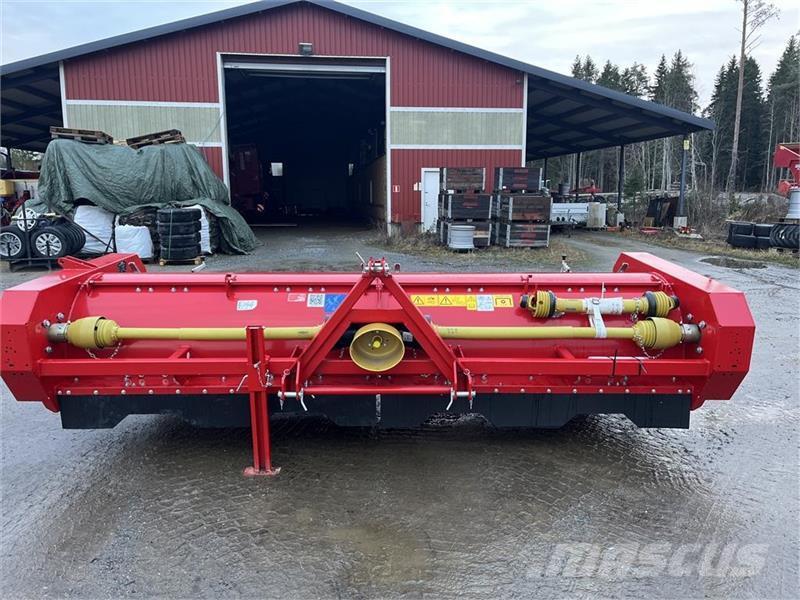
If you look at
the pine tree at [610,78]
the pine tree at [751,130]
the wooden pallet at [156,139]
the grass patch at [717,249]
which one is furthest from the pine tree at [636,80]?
the wooden pallet at [156,139]

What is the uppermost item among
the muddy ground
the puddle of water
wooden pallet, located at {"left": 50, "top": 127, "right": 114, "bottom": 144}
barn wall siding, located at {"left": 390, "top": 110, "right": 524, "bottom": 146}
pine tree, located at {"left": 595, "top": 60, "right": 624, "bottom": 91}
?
pine tree, located at {"left": 595, "top": 60, "right": 624, "bottom": 91}

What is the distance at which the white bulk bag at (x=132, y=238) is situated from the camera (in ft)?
41.4

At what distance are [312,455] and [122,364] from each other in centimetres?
123

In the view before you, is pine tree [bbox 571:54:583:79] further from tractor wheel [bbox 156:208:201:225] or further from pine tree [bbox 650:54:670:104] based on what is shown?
tractor wheel [bbox 156:208:201:225]

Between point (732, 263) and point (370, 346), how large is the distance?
13472mm

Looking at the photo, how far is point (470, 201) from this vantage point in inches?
583

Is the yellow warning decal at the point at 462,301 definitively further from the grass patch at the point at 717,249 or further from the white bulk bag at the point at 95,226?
the grass patch at the point at 717,249

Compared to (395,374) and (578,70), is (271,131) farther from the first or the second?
(578,70)

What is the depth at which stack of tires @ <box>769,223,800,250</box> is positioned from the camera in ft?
48.8

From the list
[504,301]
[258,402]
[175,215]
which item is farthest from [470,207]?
[258,402]

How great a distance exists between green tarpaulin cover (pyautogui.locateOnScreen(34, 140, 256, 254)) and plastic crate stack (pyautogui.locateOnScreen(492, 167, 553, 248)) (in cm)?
704

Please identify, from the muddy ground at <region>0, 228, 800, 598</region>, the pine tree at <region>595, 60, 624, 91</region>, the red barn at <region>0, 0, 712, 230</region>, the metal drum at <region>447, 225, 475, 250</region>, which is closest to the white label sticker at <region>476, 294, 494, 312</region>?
the muddy ground at <region>0, 228, 800, 598</region>

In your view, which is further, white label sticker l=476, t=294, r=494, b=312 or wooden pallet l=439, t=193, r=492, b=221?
wooden pallet l=439, t=193, r=492, b=221

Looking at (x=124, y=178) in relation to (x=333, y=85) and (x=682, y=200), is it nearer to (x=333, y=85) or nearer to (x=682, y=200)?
(x=333, y=85)
